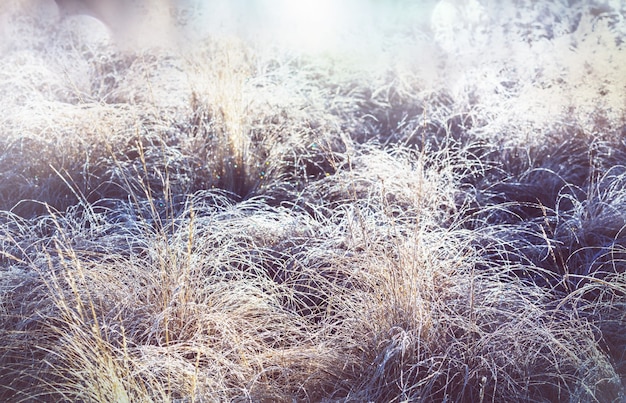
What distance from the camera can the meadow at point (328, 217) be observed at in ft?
5.94

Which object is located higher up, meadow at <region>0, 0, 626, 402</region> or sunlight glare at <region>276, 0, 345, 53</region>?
sunlight glare at <region>276, 0, 345, 53</region>

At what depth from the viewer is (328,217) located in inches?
113

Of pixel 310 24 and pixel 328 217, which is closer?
pixel 328 217

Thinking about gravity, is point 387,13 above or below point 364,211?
above

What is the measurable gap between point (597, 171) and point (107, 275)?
7.05 ft

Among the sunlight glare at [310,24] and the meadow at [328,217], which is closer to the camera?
the meadow at [328,217]

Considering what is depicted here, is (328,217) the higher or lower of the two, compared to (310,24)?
lower

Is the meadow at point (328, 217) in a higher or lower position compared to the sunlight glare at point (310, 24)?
lower

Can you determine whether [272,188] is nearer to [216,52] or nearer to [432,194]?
[432,194]

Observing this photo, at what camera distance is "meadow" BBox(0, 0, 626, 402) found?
5.94 feet

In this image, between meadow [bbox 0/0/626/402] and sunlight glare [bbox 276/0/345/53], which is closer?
meadow [bbox 0/0/626/402]

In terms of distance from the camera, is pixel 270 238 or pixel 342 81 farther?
pixel 342 81

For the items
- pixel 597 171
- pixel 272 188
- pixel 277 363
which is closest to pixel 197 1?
pixel 272 188

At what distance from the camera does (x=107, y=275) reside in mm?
2160
